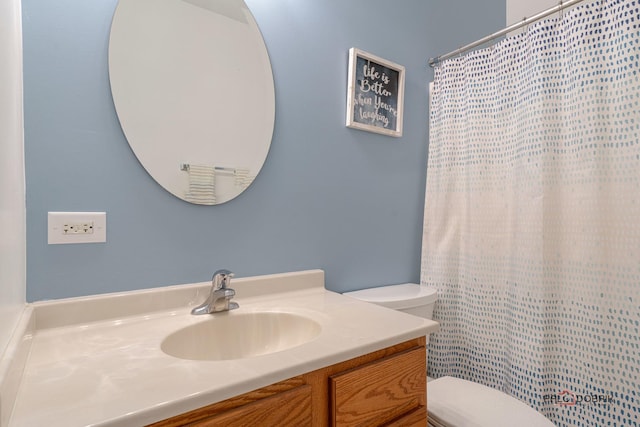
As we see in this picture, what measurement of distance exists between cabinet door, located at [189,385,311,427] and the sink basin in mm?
242

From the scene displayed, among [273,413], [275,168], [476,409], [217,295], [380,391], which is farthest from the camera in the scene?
[275,168]

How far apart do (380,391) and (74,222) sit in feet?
3.01

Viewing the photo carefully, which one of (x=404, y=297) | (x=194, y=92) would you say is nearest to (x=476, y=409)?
(x=404, y=297)

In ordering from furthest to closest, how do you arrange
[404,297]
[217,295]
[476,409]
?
1. [404,297]
2. [476,409]
3. [217,295]

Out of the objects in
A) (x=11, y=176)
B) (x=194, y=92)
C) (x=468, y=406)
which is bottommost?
(x=468, y=406)

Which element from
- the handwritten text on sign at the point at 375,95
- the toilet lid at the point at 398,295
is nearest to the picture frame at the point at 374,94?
the handwritten text on sign at the point at 375,95

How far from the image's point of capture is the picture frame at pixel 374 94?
1463mm

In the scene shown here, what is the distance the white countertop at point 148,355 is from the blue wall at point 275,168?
7 cm

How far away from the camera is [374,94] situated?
156 centimetres

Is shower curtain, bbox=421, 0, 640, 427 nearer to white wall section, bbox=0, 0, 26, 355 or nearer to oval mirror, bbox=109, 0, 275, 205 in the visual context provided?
oval mirror, bbox=109, 0, 275, 205

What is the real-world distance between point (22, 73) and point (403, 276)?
1.62 m

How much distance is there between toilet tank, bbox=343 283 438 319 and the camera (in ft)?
4.63

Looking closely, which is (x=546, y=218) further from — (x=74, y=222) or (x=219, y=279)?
(x=74, y=222)

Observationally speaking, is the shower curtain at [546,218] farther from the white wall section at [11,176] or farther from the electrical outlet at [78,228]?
the white wall section at [11,176]
